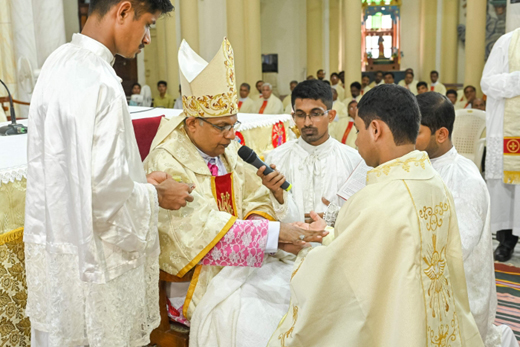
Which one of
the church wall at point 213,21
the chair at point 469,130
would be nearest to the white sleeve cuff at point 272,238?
the chair at point 469,130

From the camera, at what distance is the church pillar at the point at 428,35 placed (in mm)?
18703

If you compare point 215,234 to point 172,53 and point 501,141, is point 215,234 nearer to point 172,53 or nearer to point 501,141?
point 501,141

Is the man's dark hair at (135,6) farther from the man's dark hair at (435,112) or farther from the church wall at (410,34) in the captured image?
the church wall at (410,34)

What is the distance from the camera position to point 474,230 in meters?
2.67

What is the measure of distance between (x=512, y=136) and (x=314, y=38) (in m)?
15.3

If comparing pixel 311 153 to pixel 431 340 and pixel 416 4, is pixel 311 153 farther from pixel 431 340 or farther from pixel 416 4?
pixel 416 4

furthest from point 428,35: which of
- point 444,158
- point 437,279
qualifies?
point 437,279

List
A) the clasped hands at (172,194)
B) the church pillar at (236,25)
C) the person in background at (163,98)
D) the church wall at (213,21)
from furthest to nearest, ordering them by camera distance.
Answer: the church wall at (213,21) < the person in background at (163,98) < the church pillar at (236,25) < the clasped hands at (172,194)

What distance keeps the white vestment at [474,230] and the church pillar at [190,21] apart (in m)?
10.4

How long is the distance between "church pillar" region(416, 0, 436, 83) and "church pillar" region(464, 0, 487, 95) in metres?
5.57

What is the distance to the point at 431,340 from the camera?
6.49 ft

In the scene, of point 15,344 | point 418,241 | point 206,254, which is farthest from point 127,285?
point 418,241

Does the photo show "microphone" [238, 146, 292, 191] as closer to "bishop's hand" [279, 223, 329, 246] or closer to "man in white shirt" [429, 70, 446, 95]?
"bishop's hand" [279, 223, 329, 246]

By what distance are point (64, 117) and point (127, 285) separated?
682mm
